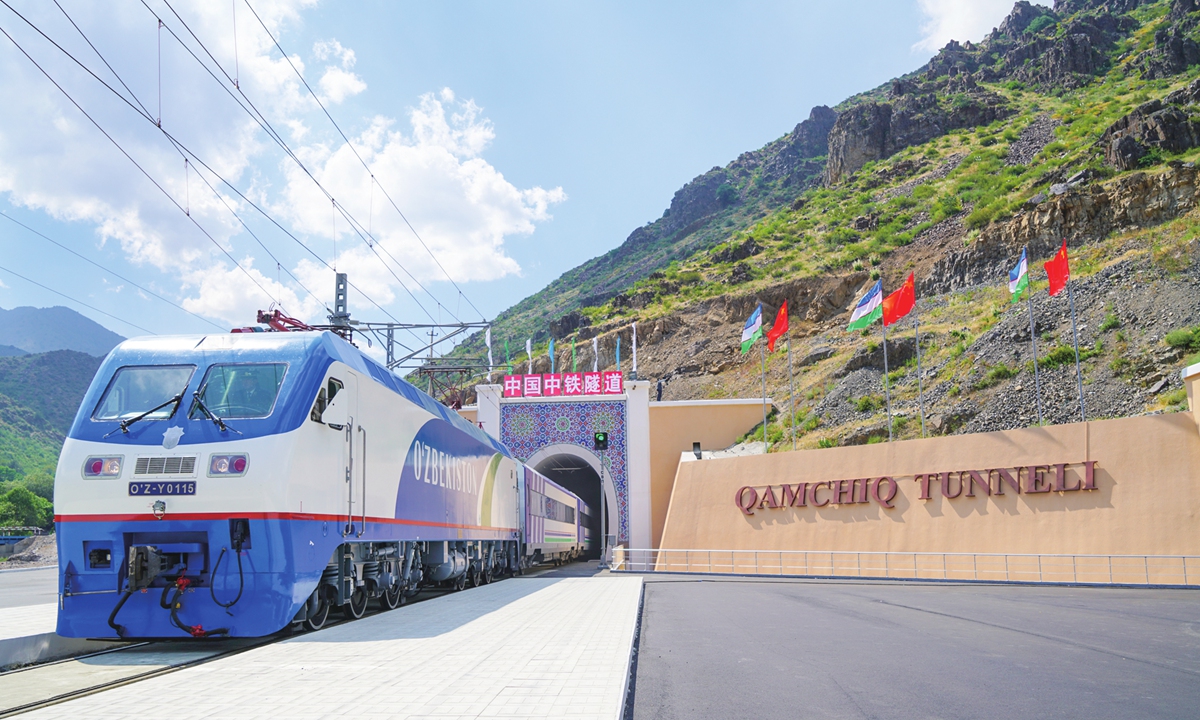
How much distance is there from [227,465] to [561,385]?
27208 mm

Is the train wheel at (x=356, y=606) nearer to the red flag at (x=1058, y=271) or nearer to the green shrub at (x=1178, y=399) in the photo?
→ the red flag at (x=1058, y=271)

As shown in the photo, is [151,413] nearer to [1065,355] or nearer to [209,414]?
[209,414]

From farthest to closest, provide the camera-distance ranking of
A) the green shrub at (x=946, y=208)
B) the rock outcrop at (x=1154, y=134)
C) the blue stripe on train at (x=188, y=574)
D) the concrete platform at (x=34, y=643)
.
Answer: the green shrub at (x=946, y=208) < the rock outcrop at (x=1154, y=134) < the blue stripe on train at (x=188, y=574) < the concrete platform at (x=34, y=643)

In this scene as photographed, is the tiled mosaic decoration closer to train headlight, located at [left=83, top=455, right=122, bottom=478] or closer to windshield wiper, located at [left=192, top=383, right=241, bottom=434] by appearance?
windshield wiper, located at [left=192, top=383, right=241, bottom=434]

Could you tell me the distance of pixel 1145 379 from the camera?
2320 cm

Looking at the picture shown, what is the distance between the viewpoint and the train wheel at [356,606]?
32.7ft

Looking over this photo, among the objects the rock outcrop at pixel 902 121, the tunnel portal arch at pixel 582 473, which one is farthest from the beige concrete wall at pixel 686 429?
the rock outcrop at pixel 902 121

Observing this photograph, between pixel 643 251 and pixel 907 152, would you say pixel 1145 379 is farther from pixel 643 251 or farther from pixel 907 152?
pixel 643 251

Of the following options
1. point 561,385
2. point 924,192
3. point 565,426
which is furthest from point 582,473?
point 924,192

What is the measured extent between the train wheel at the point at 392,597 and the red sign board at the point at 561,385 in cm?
2308

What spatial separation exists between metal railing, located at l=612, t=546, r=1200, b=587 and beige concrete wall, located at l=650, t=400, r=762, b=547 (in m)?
6.93

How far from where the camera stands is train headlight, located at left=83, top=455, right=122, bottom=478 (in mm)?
7832

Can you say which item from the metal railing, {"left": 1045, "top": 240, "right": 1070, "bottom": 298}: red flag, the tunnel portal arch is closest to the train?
the metal railing

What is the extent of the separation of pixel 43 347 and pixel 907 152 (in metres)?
200
